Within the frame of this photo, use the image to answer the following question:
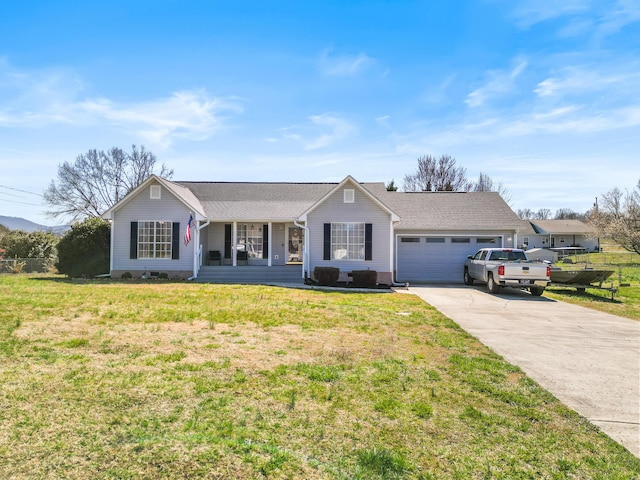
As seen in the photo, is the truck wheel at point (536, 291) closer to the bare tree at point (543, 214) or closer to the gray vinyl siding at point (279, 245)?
the gray vinyl siding at point (279, 245)

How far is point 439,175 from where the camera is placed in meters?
45.5

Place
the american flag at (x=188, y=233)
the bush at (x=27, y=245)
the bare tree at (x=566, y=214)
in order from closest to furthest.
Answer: the american flag at (x=188, y=233) → the bush at (x=27, y=245) → the bare tree at (x=566, y=214)

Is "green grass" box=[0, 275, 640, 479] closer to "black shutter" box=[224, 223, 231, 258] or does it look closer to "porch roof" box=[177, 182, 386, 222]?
"porch roof" box=[177, 182, 386, 222]

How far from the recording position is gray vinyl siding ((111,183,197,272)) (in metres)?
19.0

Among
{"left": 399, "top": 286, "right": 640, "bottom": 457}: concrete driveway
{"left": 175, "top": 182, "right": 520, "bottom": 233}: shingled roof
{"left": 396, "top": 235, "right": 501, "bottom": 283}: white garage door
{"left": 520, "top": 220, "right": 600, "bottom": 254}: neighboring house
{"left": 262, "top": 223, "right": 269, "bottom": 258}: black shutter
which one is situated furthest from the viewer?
{"left": 520, "top": 220, "right": 600, "bottom": 254}: neighboring house

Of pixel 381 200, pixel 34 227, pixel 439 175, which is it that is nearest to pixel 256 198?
pixel 381 200

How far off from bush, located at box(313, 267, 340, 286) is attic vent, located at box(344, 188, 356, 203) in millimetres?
3388

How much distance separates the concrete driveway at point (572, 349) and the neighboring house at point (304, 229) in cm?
632

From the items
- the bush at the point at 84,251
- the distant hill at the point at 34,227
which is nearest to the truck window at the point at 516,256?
the bush at the point at 84,251

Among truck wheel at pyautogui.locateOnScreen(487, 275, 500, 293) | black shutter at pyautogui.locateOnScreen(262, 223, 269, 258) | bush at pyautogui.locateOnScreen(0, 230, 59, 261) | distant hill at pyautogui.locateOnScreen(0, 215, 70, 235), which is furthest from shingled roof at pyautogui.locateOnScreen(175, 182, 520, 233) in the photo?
distant hill at pyautogui.locateOnScreen(0, 215, 70, 235)

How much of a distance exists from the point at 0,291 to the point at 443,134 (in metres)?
19.4

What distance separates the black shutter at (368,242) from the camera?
736 inches

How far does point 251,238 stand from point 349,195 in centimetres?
590

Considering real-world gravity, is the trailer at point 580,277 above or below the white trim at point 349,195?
below
